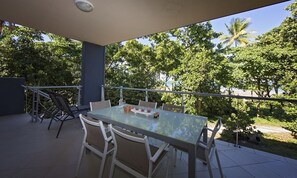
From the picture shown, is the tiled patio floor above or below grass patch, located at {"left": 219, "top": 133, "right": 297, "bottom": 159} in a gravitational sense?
above

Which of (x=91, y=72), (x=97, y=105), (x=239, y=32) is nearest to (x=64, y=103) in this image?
(x=97, y=105)

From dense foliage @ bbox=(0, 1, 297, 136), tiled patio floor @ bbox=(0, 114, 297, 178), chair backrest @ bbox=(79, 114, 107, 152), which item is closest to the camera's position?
chair backrest @ bbox=(79, 114, 107, 152)

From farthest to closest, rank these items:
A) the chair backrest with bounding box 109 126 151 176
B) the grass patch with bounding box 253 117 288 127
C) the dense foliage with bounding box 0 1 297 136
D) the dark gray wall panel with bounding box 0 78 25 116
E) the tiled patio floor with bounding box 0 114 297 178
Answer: the grass patch with bounding box 253 117 288 127 → the dense foliage with bounding box 0 1 297 136 → the dark gray wall panel with bounding box 0 78 25 116 → the tiled patio floor with bounding box 0 114 297 178 → the chair backrest with bounding box 109 126 151 176

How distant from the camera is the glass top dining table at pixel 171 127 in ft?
3.96

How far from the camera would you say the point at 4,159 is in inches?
82.1

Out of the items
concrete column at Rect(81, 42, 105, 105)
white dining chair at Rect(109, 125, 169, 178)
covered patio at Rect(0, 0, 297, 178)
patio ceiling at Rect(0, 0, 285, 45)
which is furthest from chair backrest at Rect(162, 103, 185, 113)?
concrete column at Rect(81, 42, 105, 105)

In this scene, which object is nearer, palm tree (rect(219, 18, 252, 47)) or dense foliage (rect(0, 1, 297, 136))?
dense foliage (rect(0, 1, 297, 136))

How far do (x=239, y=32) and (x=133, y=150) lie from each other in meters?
15.1

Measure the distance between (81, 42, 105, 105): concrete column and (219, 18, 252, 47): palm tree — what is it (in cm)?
1175

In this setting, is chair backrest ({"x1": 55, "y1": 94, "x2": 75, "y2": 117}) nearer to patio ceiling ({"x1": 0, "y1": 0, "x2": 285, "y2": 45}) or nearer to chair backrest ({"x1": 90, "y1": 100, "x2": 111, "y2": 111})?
chair backrest ({"x1": 90, "y1": 100, "x2": 111, "y2": 111})

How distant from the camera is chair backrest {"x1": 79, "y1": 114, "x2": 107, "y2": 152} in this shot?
5.00 feet

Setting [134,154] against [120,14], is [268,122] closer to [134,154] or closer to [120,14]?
[120,14]

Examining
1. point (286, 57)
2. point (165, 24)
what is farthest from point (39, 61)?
point (286, 57)

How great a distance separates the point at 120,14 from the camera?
247cm
